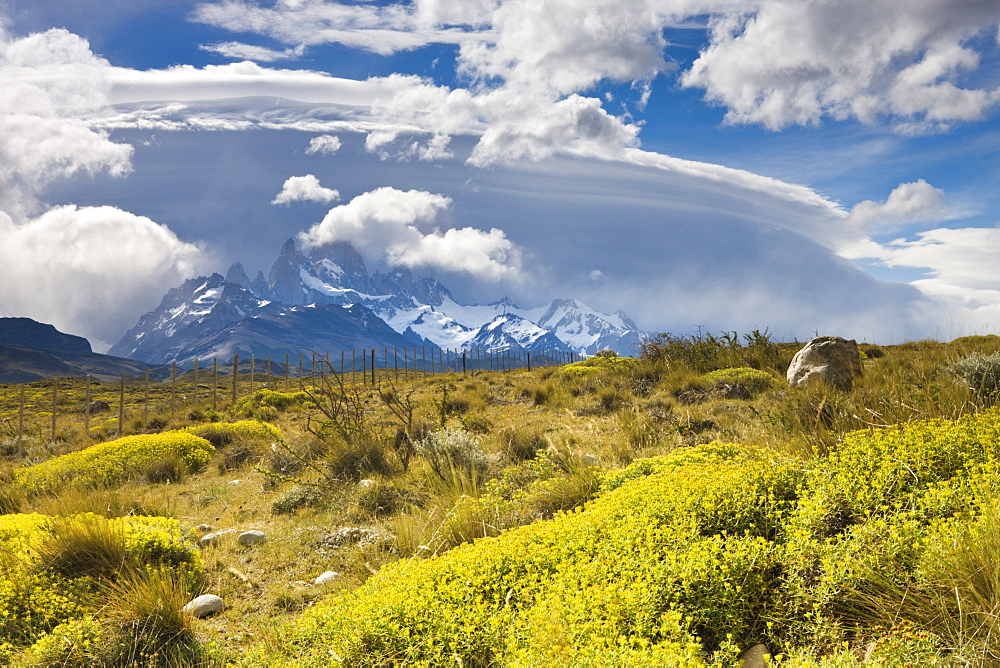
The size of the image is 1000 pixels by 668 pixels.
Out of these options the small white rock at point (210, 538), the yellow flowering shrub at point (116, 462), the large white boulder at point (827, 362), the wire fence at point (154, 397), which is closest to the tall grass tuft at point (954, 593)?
the small white rock at point (210, 538)

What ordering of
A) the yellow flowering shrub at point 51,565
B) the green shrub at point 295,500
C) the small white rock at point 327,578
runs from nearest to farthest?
the yellow flowering shrub at point 51,565 → the small white rock at point 327,578 → the green shrub at point 295,500

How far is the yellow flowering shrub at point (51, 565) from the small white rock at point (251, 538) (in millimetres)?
596

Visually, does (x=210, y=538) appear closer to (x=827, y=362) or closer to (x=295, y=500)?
(x=295, y=500)

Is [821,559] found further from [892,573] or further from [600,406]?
[600,406]

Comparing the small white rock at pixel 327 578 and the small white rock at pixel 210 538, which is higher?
the small white rock at pixel 327 578

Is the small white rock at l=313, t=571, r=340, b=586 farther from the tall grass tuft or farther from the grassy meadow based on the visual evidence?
the tall grass tuft

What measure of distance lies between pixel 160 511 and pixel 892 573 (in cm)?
724

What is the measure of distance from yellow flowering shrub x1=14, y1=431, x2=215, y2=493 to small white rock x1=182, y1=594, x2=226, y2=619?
546 centimetres

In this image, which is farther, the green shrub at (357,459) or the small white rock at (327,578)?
the green shrub at (357,459)

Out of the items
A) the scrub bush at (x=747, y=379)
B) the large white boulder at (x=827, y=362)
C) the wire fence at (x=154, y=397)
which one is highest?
the large white boulder at (x=827, y=362)

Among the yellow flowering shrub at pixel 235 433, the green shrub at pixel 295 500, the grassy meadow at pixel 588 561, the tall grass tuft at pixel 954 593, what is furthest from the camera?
the yellow flowering shrub at pixel 235 433

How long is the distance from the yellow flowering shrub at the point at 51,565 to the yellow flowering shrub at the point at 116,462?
4108 mm

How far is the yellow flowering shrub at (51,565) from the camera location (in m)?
3.78

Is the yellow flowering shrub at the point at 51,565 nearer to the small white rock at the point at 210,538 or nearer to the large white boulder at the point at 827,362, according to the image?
the small white rock at the point at 210,538
